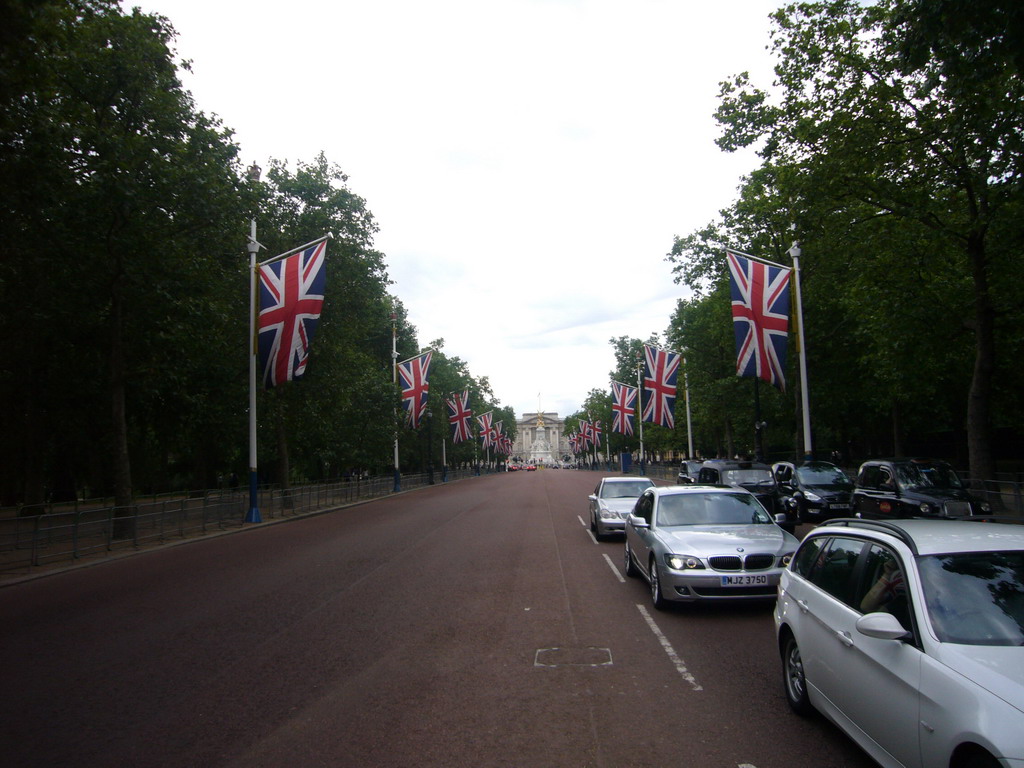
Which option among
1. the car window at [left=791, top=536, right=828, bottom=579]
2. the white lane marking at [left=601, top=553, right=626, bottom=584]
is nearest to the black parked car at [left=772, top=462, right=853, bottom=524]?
the white lane marking at [left=601, top=553, right=626, bottom=584]

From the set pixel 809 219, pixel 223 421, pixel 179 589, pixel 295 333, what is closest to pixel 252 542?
pixel 295 333

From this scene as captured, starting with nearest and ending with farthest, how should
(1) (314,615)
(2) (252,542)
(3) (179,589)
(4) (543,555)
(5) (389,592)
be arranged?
(1) (314,615), (5) (389,592), (3) (179,589), (4) (543,555), (2) (252,542)

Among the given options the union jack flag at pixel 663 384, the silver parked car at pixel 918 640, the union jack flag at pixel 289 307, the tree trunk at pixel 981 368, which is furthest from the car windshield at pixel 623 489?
the union jack flag at pixel 663 384

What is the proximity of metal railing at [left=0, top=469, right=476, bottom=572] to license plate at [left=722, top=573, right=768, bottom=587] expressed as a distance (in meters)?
13.8

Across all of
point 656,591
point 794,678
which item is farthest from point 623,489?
point 794,678

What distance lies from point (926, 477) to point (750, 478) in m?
4.89

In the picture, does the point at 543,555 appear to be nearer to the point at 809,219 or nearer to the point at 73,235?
the point at 809,219

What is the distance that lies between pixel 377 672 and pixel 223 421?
27415 mm

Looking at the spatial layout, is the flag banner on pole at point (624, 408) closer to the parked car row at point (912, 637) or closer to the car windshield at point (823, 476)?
the car windshield at point (823, 476)

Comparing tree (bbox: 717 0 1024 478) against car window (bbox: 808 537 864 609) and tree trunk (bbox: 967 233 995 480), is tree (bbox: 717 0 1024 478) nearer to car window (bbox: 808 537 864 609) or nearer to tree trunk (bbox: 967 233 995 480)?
tree trunk (bbox: 967 233 995 480)

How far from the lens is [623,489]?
19484mm

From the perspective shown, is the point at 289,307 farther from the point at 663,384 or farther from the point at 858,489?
the point at 663,384

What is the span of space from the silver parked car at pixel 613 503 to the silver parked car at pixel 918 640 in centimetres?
1164

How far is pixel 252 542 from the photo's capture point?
20469 millimetres
